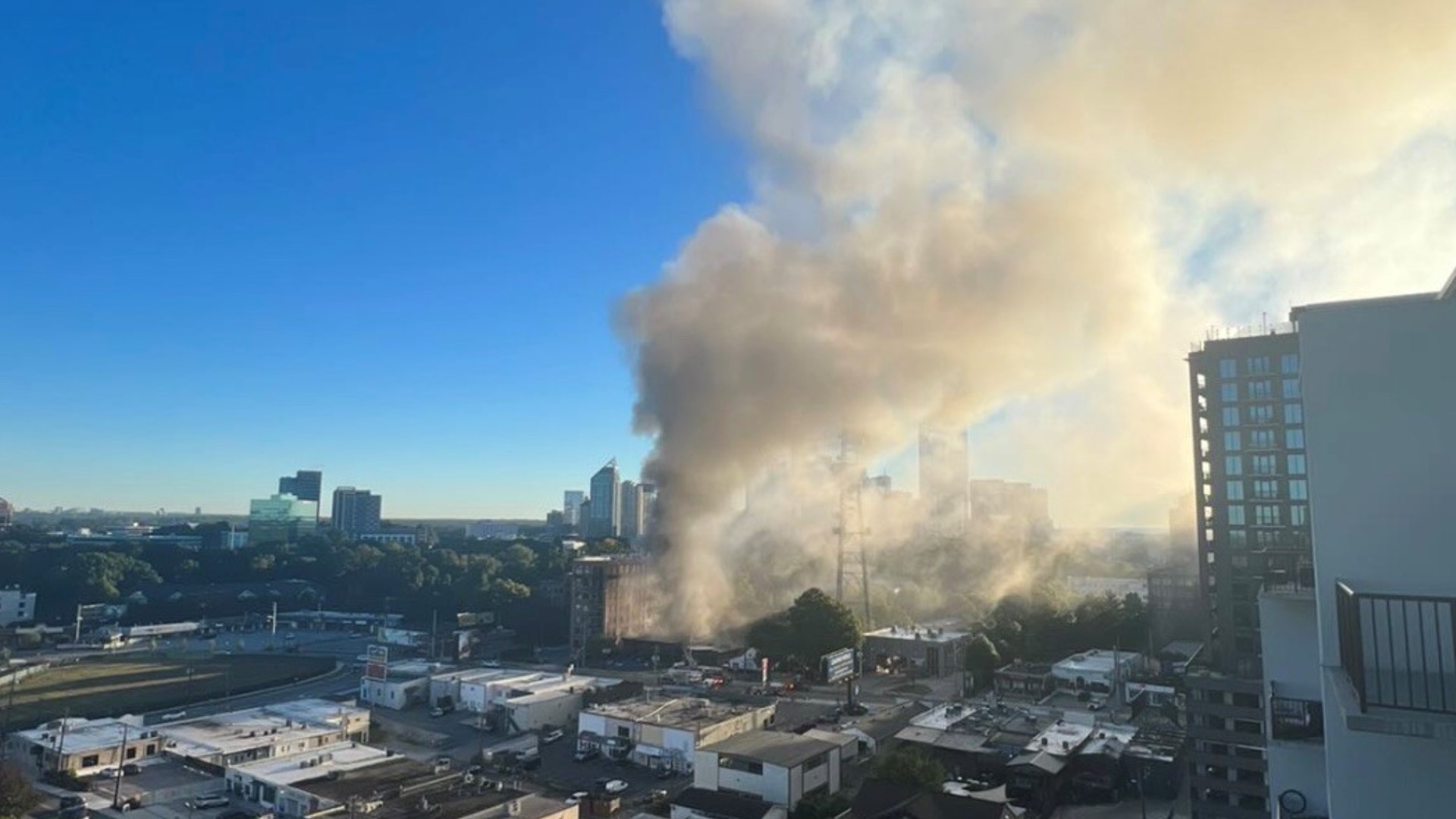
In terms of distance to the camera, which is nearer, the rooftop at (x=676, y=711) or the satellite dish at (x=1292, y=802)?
the satellite dish at (x=1292, y=802)

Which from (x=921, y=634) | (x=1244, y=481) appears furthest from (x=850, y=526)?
(x=1244, y=481)

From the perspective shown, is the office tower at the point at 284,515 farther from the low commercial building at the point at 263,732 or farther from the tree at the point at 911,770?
the tree at the point at 911,770

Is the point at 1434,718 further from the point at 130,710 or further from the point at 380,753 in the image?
the point at 130,710

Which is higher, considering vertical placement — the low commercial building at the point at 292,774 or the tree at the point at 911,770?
the tree at the point at 911,770

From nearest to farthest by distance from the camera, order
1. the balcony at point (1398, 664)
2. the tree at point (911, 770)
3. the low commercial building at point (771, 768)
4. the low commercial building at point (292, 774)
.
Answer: the balcony at point (1398, 664), the tree at point (911, 770), the low commercial building at point (292, 774), the low commercial building at point (771, 768)

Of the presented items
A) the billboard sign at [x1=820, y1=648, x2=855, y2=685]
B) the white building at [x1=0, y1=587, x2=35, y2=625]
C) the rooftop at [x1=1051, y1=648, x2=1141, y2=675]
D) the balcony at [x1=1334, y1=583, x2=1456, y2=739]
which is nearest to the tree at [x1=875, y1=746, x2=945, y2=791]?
the billboard sign at [x1=820, y1=648, x2=855, y2=685]

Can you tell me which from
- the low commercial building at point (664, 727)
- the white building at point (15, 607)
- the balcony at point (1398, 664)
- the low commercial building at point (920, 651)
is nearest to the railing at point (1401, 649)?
the balcony at point (1398, 664)

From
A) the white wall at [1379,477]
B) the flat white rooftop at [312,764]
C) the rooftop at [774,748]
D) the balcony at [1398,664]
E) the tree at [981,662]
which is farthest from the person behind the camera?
the tree at [981,662]
